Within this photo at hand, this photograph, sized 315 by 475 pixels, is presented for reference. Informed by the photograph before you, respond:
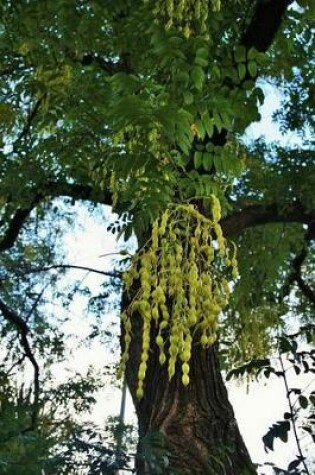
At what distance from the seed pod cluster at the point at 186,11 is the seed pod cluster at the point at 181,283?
0.79 meters

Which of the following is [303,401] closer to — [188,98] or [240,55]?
[188,98]

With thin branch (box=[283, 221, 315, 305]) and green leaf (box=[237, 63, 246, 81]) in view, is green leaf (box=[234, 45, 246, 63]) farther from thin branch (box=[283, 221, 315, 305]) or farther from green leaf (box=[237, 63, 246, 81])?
thin branch (box=[283, 221, 315, 305])

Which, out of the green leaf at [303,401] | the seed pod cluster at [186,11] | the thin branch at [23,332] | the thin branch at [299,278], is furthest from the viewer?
the thin branch at [299,278]

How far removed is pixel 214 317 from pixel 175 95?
99cm

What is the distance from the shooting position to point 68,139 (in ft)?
14.7

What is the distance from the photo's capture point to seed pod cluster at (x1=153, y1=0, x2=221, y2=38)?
8.13 ft

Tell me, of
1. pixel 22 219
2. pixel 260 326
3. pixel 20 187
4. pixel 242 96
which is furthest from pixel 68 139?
pixel 260 326

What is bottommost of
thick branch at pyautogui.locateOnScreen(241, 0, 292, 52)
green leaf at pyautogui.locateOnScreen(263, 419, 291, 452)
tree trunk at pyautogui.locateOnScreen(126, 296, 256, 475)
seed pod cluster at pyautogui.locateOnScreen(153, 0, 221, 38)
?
green leaf at pyautogui.locateOnScreen(263, 419, 291, 452)

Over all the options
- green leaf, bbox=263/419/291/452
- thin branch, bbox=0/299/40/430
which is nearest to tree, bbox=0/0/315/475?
green leaf, bbox=263/419/291/452

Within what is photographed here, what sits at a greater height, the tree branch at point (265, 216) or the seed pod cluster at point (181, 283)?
the tree branch at point (265, 216)

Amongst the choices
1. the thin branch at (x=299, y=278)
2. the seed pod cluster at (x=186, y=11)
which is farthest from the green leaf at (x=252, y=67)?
the thin branch at (x=299, y=278)

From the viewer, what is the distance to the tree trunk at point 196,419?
2.79m

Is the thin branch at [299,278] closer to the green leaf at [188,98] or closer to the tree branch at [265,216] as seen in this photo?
the tree branch at [265,216]

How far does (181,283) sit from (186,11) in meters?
1.20
